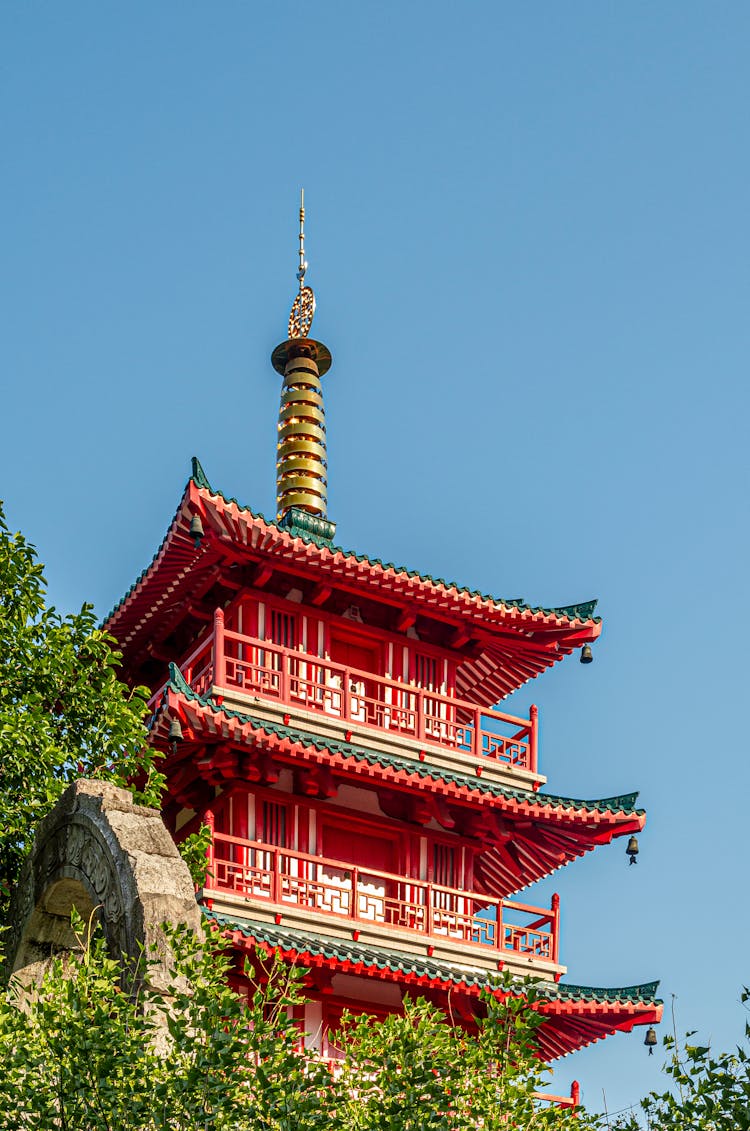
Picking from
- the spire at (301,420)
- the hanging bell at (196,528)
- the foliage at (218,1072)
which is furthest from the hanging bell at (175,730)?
the foliage at (218,1072)

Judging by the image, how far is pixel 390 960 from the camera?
22.9 meters

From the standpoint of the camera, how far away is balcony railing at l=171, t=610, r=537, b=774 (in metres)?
24.0

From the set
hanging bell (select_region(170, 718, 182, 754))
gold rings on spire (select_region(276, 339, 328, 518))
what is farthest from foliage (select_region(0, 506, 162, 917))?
gold rings on spire (select_region(276, 339, 328, 518))

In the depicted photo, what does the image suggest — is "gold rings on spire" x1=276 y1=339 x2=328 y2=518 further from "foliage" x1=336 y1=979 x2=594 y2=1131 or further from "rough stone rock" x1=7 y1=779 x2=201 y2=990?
"foliage" x1=336 y1=979 x2=594 y2=1131

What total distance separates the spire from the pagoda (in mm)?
1045

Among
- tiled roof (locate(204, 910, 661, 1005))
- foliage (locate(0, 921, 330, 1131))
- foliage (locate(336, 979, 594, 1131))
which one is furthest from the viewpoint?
tiled roof (locate(204, 910, 661, 1005))

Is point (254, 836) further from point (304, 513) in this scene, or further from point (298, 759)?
point (304, 513)

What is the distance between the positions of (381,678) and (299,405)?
23.2 feet

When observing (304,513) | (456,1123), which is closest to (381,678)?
(304,513)

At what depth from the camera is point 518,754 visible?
87.9 ft

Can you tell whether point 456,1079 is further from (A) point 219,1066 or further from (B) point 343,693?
(B) point 343,693

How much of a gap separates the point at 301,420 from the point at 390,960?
1099 centimetres

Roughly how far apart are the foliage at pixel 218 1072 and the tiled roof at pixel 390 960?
26.8 ft

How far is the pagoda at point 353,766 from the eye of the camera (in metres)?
23.1
